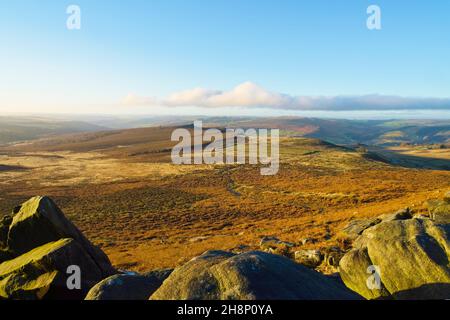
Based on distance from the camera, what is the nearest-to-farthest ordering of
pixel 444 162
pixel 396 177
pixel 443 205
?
1. pixel 443 205
2. pixel 396 177
3. pixel 444 162

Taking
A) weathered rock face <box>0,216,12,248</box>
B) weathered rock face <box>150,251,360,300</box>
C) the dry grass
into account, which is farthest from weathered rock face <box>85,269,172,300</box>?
the dry grass

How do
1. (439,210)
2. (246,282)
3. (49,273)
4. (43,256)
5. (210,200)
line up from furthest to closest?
(210,200), (439,210), (43,256), (49,273), (246,282)

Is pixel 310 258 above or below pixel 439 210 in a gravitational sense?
below

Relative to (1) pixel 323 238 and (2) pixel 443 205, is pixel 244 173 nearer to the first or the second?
(1) pixel 323 238

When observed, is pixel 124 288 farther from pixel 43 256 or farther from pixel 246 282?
pixel 43 256

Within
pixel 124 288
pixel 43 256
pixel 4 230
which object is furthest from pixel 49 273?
pixel 4 230
